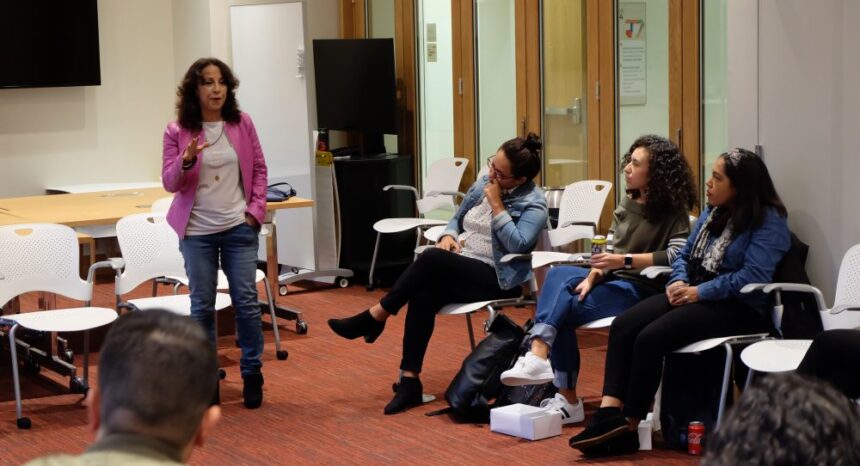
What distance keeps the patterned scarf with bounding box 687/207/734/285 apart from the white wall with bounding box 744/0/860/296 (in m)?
0.39

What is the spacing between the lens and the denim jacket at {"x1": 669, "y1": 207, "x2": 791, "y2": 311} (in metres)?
4.77

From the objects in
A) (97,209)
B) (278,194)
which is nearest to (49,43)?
(97,209)

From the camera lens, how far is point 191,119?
553 cm

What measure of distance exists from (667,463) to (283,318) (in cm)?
340

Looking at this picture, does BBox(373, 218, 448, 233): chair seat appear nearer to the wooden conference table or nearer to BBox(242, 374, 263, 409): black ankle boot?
the wooden conference table

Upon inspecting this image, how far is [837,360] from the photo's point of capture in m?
4.16

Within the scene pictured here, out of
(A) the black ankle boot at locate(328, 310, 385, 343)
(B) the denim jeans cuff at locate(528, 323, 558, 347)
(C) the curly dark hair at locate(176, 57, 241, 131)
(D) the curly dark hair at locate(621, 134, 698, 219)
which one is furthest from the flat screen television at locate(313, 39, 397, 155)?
(B) the denim jeans cuff at locate(528, 323, 558, 347)

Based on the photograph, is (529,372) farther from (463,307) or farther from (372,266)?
(372,266)

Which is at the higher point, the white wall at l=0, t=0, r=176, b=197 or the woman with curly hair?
the white wall at l=0, t=0, r=176, b=197

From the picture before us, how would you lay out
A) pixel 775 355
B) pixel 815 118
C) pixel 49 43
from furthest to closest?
pixel 49 43 → pixel 815 118 → pixel 775 355

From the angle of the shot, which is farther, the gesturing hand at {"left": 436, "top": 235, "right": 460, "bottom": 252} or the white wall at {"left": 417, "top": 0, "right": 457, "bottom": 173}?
the white wall at {"left": 417, "top": 0, "right": 457, "bottom": 173}

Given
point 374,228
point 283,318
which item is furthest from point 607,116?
point 283,318

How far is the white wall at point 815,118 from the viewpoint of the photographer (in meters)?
4.82

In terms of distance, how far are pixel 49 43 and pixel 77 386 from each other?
489 cm
